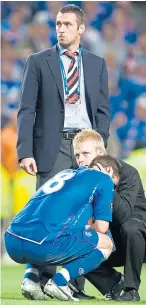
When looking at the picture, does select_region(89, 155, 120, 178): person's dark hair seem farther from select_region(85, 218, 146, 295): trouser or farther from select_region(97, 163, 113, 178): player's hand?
select_region(85, 218, 146, 295): trouser

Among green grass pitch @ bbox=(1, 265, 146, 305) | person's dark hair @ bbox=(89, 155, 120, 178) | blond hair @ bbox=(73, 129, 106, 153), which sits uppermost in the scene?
blond hair @ bbox=(73, 129, 106, 153)

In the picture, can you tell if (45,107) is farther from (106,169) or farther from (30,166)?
(106,169)

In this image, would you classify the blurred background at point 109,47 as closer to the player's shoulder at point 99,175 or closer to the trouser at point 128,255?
the trouser at point 128,255

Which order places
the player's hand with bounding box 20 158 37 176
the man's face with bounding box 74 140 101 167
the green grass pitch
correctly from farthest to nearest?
the player's hand with bounding box 20 158 37 176
the man's face with bounding box 74 140 101 167
the green grass pitch

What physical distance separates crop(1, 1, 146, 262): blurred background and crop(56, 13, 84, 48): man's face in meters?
5.99

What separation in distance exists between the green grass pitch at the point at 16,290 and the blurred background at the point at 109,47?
3.62 meters

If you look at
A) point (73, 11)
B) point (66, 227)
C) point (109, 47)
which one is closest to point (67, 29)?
point (73, 11)

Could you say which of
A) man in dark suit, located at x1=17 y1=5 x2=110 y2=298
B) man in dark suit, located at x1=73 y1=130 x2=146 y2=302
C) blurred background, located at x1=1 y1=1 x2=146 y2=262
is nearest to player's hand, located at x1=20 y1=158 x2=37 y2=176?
man in dark suit, located at x1=17 y1=5 x2=110 y2=298

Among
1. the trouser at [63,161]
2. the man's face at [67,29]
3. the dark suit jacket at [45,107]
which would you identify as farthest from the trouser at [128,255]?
the man's face at [67,29]

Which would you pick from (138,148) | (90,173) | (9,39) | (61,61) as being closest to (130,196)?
(90,173)

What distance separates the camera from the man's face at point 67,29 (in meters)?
6.14

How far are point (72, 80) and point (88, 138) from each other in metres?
0.73

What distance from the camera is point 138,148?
12977mm

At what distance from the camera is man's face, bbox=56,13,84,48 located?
6.14 meters
